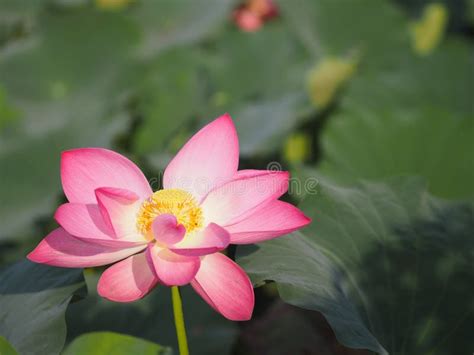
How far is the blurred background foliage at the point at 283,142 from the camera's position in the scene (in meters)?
0.88

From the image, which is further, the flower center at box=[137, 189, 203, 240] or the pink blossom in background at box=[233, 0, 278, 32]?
the pink blossom in background at box=[233, 0, 278, 32]

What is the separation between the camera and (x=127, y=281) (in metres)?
0.73

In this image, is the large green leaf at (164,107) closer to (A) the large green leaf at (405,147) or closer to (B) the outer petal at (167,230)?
(A) the large green leaf at (405,147)

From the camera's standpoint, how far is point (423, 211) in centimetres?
101

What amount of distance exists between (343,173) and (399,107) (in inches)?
26.2

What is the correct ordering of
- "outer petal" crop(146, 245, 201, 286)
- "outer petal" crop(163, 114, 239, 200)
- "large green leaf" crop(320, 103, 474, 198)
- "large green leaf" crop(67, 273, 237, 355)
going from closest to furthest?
"outer petal" crop(146, 245, 201, 286) → "outer petal" crop(163, 114, 239, 200) → "large green leaf" crop(67, 273, 237, 355) → "large green leaf" crop(320, 103, 474, 198)

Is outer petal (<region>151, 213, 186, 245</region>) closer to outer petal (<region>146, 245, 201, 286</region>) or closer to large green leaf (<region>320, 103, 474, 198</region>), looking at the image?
outer petal (<region>146, 245, 201, 286</region>)

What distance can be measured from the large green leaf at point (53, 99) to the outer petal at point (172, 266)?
956 mm

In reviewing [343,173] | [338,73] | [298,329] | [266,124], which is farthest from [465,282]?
[338,73]

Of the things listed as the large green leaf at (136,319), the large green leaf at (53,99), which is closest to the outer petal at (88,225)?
the large green leaf at (136,319)

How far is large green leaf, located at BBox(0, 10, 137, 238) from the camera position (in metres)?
1.72

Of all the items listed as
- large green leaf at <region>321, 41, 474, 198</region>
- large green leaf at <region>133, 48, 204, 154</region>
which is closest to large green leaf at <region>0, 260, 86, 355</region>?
large green leaf at <region>321, 41, 474, 198</region>

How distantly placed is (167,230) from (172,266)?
0.04m

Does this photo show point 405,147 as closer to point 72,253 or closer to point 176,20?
point 72,253
